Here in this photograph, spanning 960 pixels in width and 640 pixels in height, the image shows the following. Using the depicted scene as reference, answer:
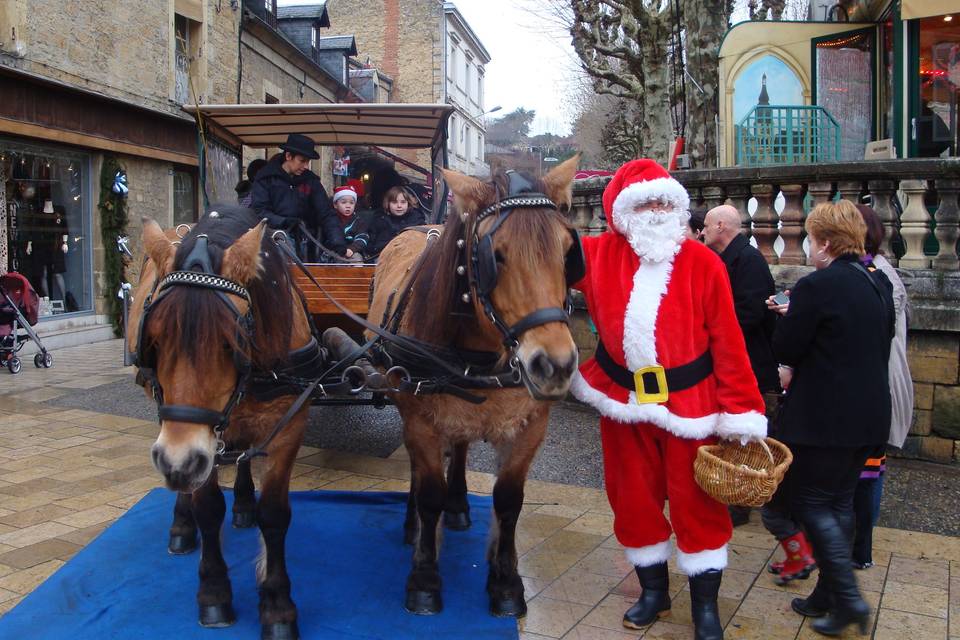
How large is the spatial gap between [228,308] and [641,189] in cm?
176

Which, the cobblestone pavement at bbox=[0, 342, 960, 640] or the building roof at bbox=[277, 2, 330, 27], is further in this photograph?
the building roof at bbox=[277, 2, 330, 27]

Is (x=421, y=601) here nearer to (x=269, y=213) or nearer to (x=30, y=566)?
(x=30, y=566)

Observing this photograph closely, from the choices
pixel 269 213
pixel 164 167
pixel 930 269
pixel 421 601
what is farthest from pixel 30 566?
pixel 164 167

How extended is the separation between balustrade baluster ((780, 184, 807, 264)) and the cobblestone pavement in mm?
2242

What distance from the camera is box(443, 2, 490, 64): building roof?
35219 millimetres

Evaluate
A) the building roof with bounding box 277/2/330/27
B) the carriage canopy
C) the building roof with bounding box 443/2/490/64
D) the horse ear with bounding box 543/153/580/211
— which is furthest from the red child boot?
the building roof with bounding box 443/2/490/64

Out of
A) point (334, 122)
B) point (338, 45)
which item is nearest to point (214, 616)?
point (334, 122)

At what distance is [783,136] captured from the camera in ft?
28.1

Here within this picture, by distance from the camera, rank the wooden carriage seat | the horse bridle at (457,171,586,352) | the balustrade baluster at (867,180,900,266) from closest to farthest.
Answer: the horse bridle at (457,171,586,352) → the wooden carriage seat → the balustrade baluster at (867,180,900,266)

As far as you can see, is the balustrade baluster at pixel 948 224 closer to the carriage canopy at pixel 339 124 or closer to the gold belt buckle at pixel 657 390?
the gold belt buckle at pixel 657 390

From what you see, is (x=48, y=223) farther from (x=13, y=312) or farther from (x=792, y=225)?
(x=792, y=225)

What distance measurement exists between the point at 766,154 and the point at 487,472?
533 centimetres

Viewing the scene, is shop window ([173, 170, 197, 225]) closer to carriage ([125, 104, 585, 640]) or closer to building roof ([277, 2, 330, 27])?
building roof ([277, 2, 330, 27])

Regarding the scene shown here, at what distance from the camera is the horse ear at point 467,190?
293 centimetres
